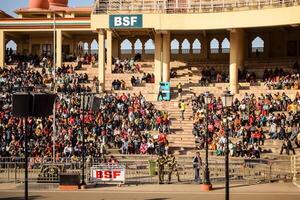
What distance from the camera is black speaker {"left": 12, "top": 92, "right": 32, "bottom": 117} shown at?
15.9 m

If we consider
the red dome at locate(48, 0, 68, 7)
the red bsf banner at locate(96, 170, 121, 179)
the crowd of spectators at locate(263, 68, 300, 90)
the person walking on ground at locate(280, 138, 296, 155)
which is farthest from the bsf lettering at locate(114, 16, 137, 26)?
the red dome at locate(48, 0, 68, 7)

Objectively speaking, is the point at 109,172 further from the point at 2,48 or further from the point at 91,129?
the point at 2,48

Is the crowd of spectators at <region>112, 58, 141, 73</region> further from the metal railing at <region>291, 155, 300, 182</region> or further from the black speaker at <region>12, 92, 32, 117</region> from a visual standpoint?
the black speaker at <region>12, 92, 32, 117</region>

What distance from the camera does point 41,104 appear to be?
1620 cm

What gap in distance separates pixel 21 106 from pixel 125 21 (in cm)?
2977

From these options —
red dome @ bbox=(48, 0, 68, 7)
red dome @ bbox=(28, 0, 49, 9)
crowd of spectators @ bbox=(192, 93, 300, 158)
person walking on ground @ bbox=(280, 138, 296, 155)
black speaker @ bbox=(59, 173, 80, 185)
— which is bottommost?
black speaker @ bbox=(59, 173, 80, 185)

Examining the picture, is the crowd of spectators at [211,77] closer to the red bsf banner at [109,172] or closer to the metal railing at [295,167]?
the metal railing at [295,167]

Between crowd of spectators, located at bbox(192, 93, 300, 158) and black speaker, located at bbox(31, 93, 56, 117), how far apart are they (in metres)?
18.5

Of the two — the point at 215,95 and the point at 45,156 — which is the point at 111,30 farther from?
the point at 45,156

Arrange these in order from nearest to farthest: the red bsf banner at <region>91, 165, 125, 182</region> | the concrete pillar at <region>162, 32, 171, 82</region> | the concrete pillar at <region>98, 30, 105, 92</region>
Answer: the red bsf banner at <region>91, 165, 125, 182</region>, the concrete pillar at <region>162, 32, 171, 82</region>, the concrete pillar at <region>98, 30, 105, 92</region>

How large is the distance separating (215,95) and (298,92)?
19.2 ft

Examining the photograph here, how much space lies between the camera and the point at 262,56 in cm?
5353

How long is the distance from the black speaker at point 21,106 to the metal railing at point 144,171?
1271 centimetres

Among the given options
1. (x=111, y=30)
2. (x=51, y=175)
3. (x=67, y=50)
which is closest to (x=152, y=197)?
(x=51, y=175)
